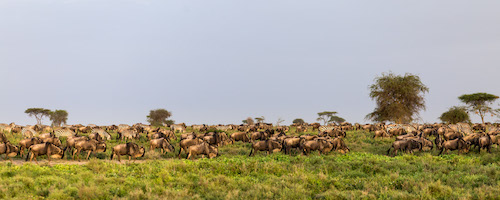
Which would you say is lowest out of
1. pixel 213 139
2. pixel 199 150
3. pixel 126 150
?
pixel 199 150

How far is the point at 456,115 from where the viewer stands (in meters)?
65.3

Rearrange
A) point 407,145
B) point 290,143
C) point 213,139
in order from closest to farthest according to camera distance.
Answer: point 407,145
point 290,143
point 213,139

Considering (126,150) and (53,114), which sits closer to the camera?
(126,150)

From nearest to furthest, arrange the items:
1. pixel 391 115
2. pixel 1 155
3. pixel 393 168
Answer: pixel 393 168 < pixel 1 155 < pixel 391 115

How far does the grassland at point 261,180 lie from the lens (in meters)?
12.2

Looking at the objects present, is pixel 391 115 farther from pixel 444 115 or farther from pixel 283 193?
pixel 283 193

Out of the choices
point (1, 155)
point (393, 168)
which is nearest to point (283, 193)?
point (393, 168)

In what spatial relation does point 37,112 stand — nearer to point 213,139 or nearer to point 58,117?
point 58,117

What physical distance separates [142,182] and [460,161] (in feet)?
53.1

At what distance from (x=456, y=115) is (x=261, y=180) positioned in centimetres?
6383

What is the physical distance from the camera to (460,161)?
1828 centimetres

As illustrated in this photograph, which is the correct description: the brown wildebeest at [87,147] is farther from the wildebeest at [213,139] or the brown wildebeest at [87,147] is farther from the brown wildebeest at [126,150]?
the wildebeest at [213,139]

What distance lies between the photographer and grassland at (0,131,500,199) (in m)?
12.2

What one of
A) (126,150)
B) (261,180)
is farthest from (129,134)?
(261,180)
